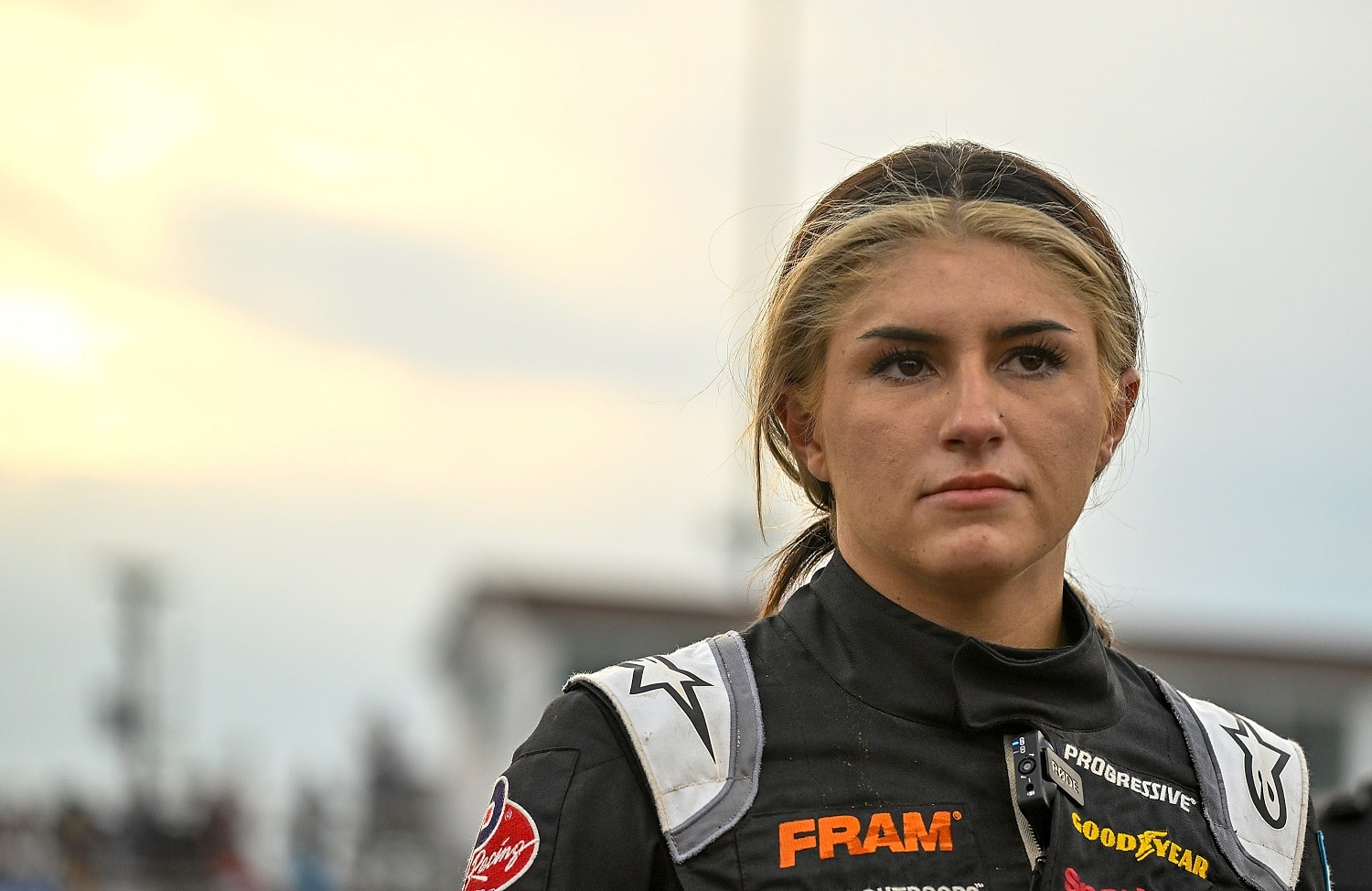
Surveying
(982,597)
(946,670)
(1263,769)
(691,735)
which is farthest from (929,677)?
(1263,769)

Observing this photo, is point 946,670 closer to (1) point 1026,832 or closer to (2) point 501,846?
(1) point 1026,832

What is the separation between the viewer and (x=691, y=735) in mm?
2426

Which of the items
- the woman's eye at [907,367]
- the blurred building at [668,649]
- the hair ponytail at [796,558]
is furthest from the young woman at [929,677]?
the blurred building at [668,649]

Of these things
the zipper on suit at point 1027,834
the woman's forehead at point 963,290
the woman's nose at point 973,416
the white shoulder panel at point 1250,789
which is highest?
the woman's forehead at point 963,290

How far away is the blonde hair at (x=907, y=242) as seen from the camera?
261cm

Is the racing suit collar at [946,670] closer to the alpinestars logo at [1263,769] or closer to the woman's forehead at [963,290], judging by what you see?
the alpinestars logo at [1263,769]

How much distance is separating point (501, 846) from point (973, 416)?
89 centimetres

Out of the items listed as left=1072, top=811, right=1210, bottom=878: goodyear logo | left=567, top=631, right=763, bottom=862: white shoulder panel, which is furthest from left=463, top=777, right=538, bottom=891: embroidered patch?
left=1072, top=811, right=1210, bottom=878: goodyear logo

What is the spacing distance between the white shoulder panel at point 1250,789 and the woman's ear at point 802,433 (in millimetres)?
703

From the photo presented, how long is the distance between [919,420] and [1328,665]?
27293 mm

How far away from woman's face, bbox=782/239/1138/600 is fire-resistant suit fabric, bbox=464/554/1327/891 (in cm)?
13

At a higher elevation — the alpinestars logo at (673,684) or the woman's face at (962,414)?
the woman's face at (962,414)

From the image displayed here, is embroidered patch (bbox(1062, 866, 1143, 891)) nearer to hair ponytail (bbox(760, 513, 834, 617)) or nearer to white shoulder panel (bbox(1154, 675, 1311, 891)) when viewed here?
white shoulder panel (bbox(1154, 675, 1311, 891))

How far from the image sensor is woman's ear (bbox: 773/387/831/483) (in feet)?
8.91
